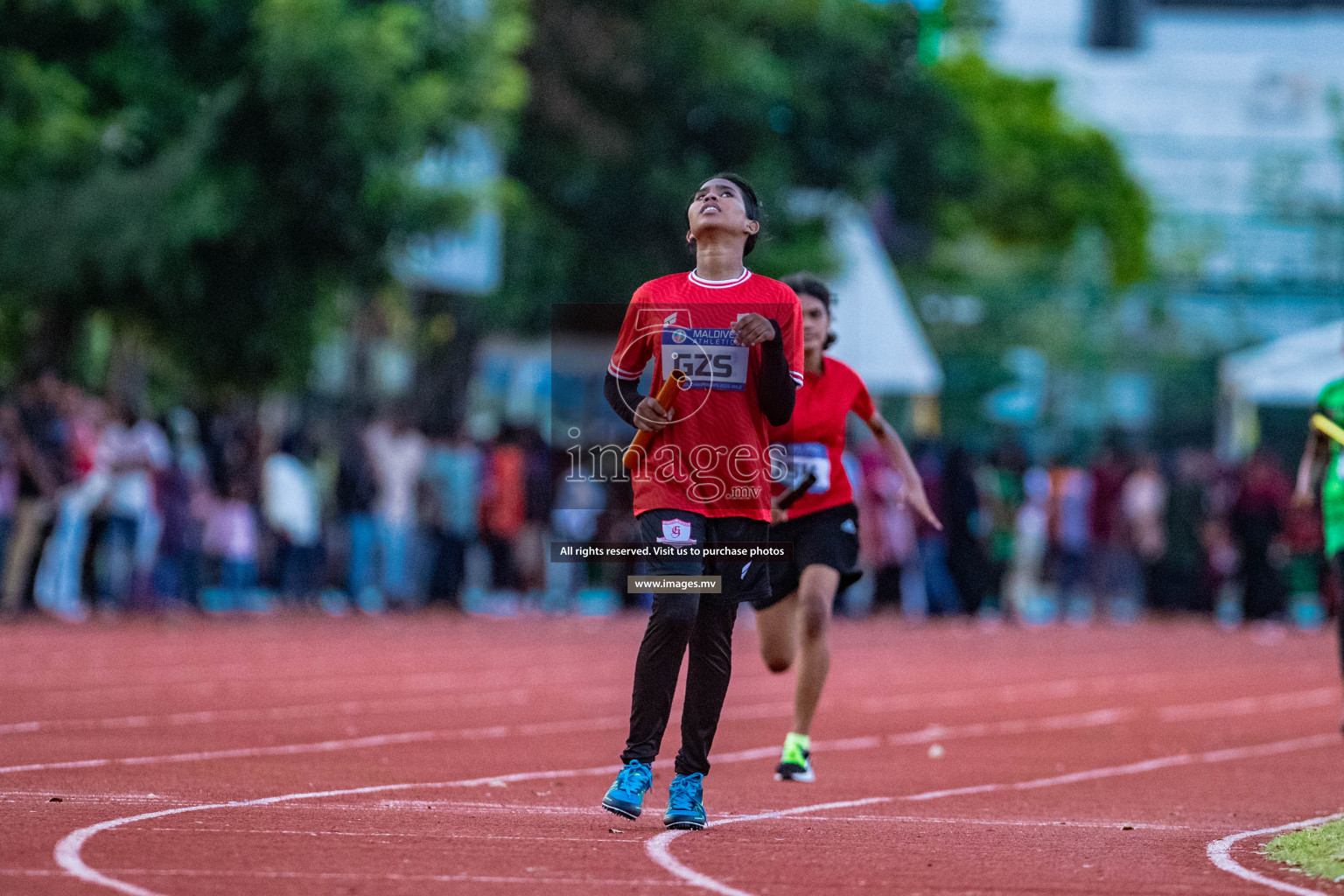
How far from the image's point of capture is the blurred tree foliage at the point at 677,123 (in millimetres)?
29750

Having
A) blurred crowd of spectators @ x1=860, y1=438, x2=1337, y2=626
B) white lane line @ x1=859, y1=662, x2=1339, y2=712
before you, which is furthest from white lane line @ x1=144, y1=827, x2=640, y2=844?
blurred crowd of spectators @ x1=860, y1=438, x2=1337, y2=626

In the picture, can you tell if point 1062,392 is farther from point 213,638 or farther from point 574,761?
point 574,761

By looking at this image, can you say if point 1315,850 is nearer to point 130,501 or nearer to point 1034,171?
point 130,501

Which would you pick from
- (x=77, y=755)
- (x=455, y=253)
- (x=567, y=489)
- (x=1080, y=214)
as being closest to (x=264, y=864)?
(x=77, y=755)

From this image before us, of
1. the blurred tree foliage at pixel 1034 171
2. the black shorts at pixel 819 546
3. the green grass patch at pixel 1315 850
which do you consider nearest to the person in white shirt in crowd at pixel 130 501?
the black shorts at pixel 819 546

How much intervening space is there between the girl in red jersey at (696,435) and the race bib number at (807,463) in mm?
2335

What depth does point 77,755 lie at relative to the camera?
9961 mm

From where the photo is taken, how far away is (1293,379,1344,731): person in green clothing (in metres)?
11.5

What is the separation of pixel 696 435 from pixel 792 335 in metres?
0.47

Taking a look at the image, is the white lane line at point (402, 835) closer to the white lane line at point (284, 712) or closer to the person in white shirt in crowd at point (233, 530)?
the white lane line at point (284, 712)

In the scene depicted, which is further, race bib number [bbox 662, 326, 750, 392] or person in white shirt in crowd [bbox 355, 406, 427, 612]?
person in white shirt in crowd [bbox 355, 406, 427, 612]

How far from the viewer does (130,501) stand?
20344mm

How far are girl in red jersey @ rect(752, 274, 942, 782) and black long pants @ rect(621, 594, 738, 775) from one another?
2.17 meters

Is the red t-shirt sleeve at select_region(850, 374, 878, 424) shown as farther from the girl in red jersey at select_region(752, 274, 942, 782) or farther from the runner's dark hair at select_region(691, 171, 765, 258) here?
the runner's dark hair at select_region(691, 171, 765, 258)
